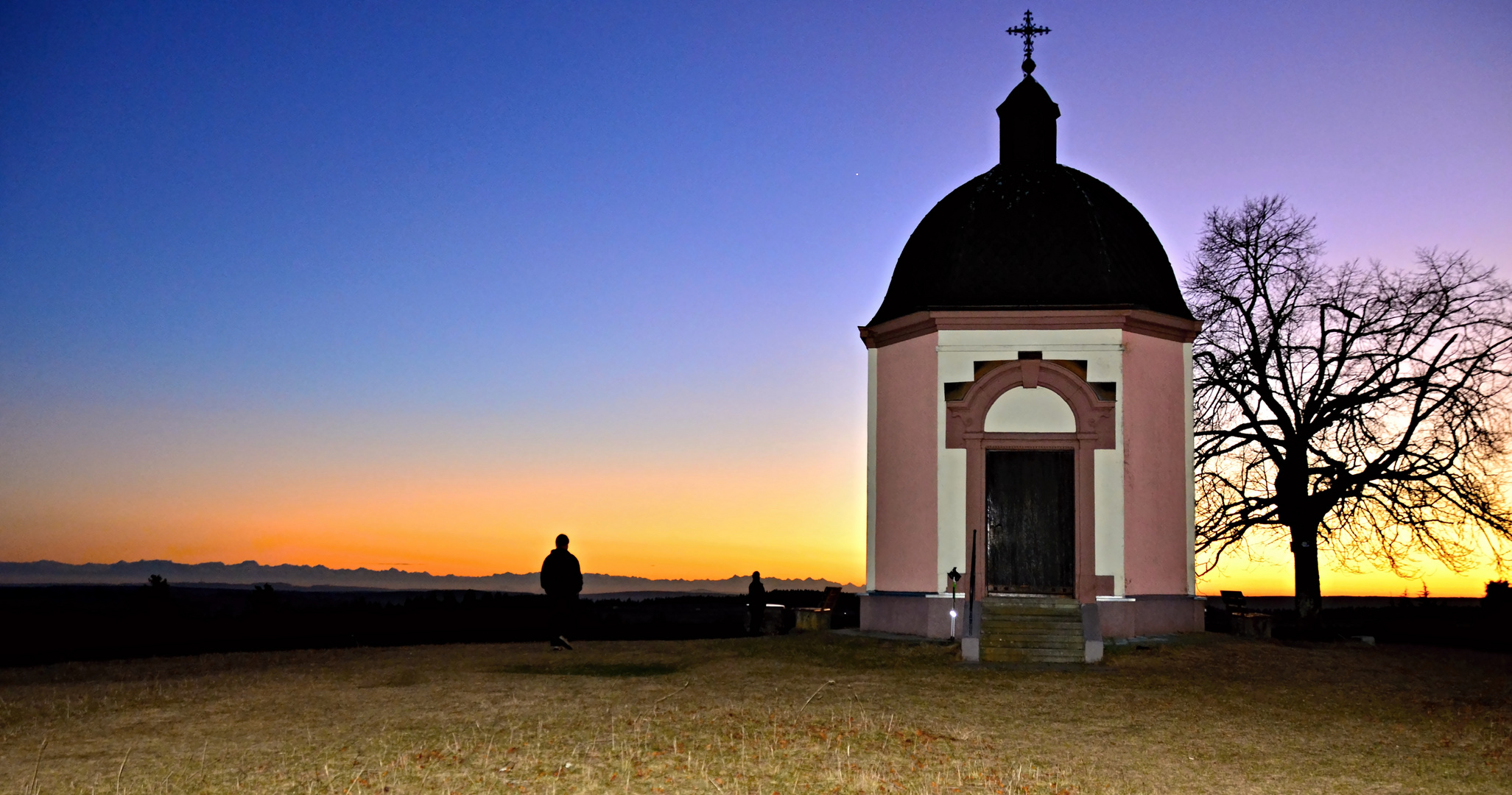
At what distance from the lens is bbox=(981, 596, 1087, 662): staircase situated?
1662 cm

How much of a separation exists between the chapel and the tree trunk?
5.71 meters

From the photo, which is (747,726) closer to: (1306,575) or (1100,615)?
(1100,615)

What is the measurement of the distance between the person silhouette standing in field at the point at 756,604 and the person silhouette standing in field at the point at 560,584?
21.7 feet

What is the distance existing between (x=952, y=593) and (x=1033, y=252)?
19.6 ft

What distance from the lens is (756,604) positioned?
78.9 feet

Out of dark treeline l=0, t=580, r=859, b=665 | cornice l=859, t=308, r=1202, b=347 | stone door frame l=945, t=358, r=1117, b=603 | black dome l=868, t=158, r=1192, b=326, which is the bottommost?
dark treeline l=0, t=580, r=859, b=665

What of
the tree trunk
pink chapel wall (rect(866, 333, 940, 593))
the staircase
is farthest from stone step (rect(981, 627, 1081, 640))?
the tree trunk

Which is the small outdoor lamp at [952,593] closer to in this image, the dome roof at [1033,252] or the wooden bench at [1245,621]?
the dome roof at [1033,252]

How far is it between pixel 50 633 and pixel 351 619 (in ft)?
26.1

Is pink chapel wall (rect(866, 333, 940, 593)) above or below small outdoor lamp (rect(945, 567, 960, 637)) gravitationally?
above

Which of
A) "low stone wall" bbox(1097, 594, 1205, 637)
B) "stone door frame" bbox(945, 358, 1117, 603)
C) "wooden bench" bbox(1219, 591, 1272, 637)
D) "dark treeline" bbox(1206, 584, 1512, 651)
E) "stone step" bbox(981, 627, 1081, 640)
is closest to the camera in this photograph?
"stone step" bbox(981, 627, 1081, 640)

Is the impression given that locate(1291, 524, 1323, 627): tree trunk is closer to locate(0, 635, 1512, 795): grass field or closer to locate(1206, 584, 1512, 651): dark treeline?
locate(1206, 584, 1512, 651): dark treeline

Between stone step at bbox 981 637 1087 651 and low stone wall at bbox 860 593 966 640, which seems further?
low stone wall at bbox 860 593 966 640

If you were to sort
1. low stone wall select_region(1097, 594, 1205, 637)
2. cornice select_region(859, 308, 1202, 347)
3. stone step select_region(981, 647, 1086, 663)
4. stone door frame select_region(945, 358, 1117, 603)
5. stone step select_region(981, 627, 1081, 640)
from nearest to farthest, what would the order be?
stone step select_region(981, 647, 1086, 663) → stone step select_region(981, 627, 1081, 640) → low stone wall select_region(1097, 594, 1205, 637) → stone door frame select_region(945, 358, 1117, 603) → cornice select_region(859, 308, 1202, 347)
